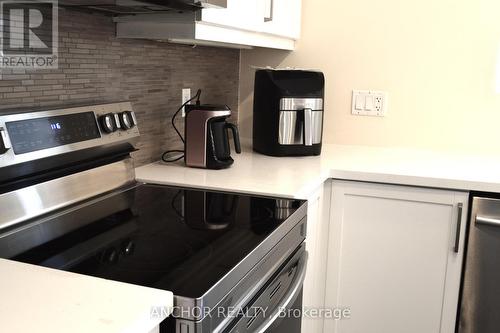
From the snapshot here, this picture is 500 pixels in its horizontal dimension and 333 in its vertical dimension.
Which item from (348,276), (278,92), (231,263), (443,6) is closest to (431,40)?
(443,6)

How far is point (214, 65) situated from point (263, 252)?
131 centimetres

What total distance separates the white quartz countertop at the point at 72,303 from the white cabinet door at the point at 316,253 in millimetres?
892

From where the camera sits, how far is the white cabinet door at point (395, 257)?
5.84 feet

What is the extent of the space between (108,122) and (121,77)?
0.88 ft

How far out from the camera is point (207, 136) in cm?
175

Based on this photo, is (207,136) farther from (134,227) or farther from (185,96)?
(134,227)

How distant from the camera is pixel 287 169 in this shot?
1.85 m

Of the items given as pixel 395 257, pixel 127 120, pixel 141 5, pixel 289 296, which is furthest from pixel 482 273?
pixel 141 5

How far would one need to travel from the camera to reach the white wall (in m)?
2.18

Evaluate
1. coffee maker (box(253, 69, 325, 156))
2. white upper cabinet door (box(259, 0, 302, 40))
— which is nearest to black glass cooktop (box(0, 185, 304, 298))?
coffee maker (box(253, 69, 325, 156))

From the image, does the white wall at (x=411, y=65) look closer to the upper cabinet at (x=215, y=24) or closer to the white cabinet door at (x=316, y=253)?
the upper cabinet at (x=215, y=24)

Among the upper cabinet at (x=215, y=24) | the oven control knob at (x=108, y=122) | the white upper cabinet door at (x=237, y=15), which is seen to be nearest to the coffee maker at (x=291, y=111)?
the upper cabinet at (x=215, y=24)

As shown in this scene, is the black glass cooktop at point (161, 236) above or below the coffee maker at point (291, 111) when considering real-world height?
below

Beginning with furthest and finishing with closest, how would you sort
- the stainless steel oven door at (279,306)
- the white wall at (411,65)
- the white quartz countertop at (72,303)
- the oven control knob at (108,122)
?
the white wall at (411,65)
the oven control knob at (108,122)
the stainless steel oven door at (279,306)
the white quartz countertop at (72,303)
